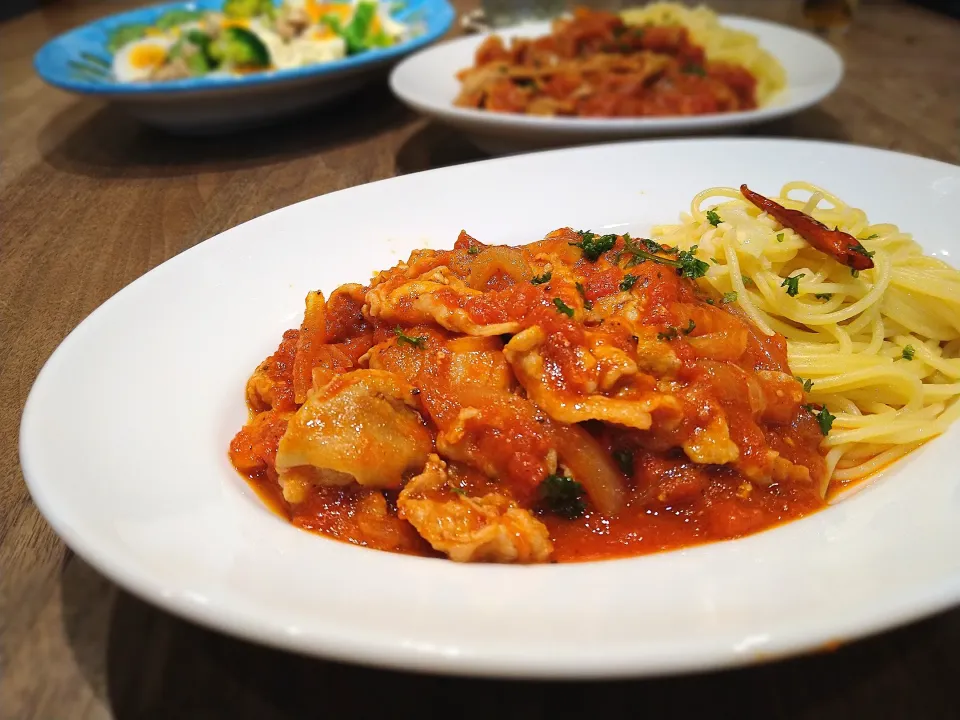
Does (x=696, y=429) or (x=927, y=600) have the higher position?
(x=927, y=600)

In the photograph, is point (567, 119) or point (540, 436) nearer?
point (540, 436)

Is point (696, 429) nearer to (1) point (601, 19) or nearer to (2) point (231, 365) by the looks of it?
(2) point (231, 365)

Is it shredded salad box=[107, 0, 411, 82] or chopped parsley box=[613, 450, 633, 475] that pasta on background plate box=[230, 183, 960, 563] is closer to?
chopped parsley box=[613, 450, 633, 475]

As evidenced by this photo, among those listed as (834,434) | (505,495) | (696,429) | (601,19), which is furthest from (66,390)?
(601,19)

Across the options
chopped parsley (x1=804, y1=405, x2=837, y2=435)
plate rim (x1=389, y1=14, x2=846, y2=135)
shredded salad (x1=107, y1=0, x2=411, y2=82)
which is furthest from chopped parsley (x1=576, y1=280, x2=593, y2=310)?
shredded salad (x1=107, y1=0, x2=411, y2=82)

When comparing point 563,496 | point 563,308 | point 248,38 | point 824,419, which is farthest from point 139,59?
point 824,419

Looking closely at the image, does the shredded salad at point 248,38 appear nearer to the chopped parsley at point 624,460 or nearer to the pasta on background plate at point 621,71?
the pasta on background plate at point 621,71

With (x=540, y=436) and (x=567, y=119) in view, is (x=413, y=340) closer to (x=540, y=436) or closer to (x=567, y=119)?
(x=540, y=436)
